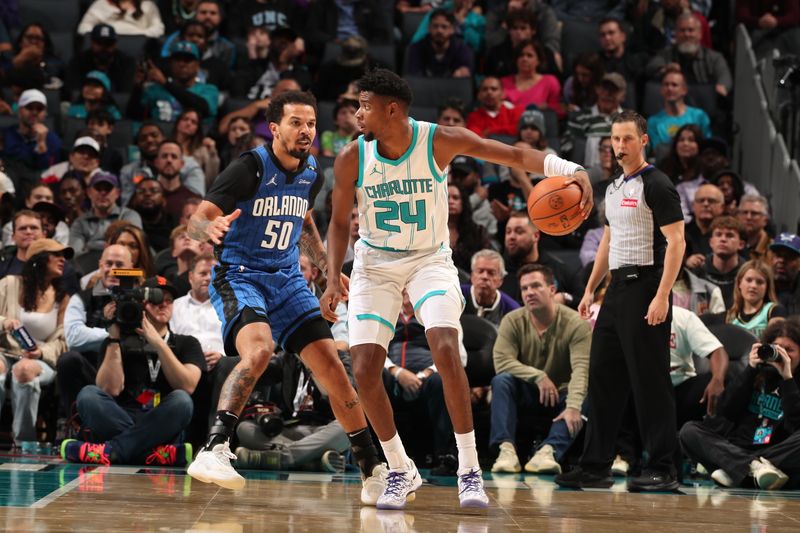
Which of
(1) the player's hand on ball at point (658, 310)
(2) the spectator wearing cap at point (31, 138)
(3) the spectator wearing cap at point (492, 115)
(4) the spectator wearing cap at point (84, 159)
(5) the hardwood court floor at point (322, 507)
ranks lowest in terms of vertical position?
(5) the hardwood court floor at point (322, 507)

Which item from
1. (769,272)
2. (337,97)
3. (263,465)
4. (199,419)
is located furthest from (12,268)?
(769,272)

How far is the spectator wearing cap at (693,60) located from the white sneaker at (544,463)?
6252 millimetres

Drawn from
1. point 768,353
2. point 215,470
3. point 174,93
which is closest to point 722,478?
point 768,353

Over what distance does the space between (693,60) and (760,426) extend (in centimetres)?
647

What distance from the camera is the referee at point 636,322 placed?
6629 mm

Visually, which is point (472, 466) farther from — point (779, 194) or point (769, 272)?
point (779, 194)

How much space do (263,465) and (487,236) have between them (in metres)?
3.21

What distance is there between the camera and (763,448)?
24.5 feet

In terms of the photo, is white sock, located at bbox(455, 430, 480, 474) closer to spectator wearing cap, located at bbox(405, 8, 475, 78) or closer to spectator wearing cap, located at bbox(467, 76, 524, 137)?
spectator wearing cap, located at bbox(467, 76, 524, 137)

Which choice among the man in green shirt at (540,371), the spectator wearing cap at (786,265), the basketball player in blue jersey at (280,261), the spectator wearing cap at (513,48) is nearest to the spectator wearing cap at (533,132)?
the spectator wearing cap at (513,48)

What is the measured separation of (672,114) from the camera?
12.1 m

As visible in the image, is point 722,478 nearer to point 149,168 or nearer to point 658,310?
point 658,310

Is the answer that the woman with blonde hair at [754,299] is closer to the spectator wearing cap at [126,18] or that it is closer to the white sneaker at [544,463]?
the white sneaker at [544,463]

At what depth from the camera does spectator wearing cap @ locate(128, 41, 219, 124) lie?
12.2 meters
